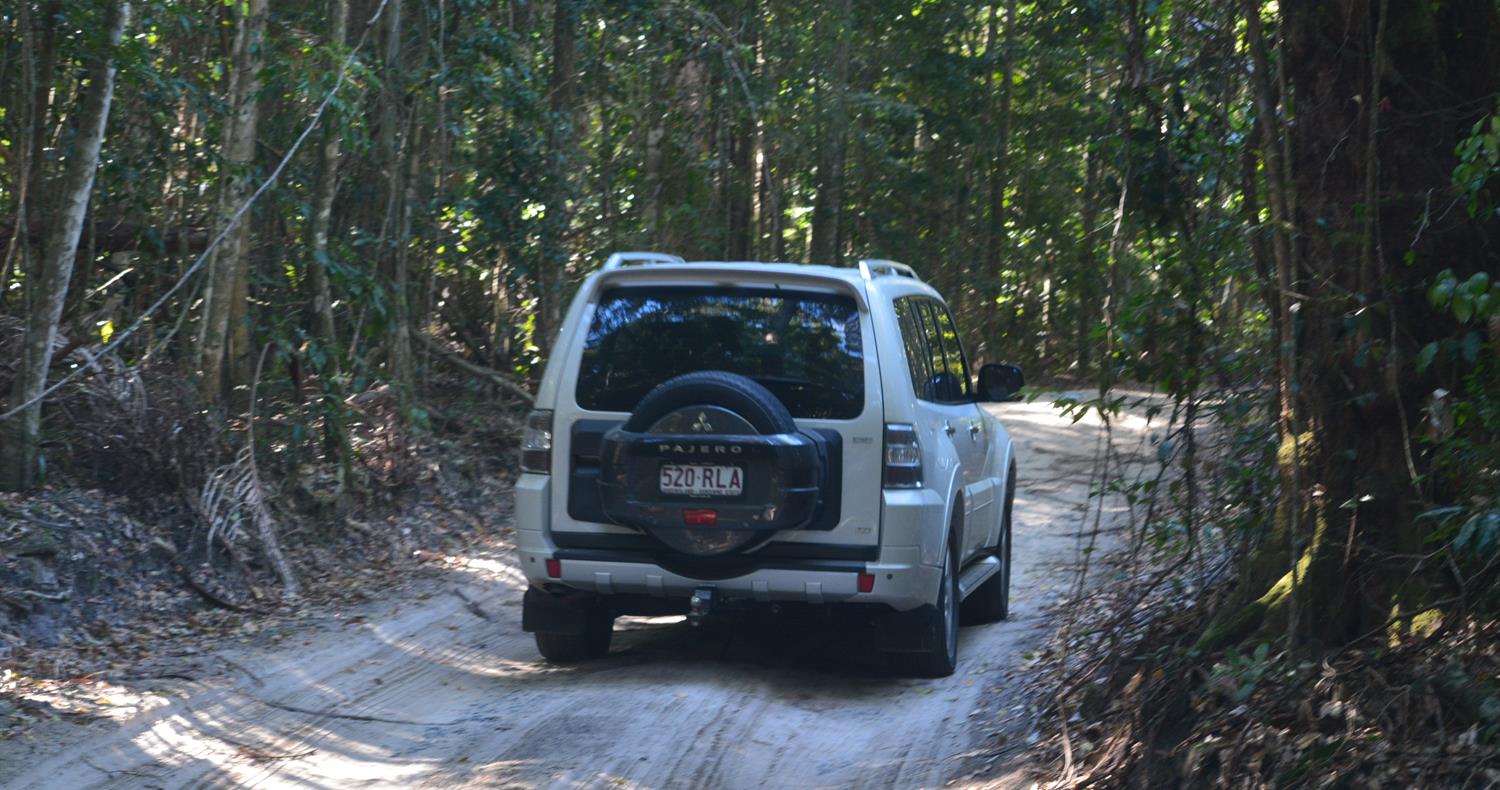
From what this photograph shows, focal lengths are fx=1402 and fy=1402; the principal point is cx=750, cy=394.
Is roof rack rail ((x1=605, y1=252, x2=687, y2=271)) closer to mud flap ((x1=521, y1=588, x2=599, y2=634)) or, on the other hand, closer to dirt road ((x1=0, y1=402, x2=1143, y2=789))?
mud flap ((x1=521, y1=588, x2=599, y2=634))

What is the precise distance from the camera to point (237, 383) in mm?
11195

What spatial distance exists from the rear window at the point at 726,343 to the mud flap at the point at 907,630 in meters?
1.11

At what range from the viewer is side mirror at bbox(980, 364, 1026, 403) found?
322 inches

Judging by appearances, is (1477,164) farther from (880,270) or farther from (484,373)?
(484,373)

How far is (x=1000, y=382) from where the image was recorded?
8.22 metres

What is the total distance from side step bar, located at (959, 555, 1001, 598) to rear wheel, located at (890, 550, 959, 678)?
0.17 metres

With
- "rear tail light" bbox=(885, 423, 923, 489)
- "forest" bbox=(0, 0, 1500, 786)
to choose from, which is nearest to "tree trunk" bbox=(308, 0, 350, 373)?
"forest" bbox=(0, 0, 1500, 786)

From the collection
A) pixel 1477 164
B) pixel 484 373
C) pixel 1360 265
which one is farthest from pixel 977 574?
pixel 484 373

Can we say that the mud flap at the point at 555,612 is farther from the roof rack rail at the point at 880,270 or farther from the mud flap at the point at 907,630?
the roof rack rail at the point at 880,270

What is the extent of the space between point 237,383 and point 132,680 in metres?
4.77

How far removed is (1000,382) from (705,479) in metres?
2.45

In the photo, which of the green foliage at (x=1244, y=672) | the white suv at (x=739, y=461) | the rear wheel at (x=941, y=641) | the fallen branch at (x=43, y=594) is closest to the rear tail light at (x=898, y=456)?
the white suv at (x=739, y=461)

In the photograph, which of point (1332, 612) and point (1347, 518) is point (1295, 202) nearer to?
point (1347, 518)

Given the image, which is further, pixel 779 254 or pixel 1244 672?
pixel 779 254
